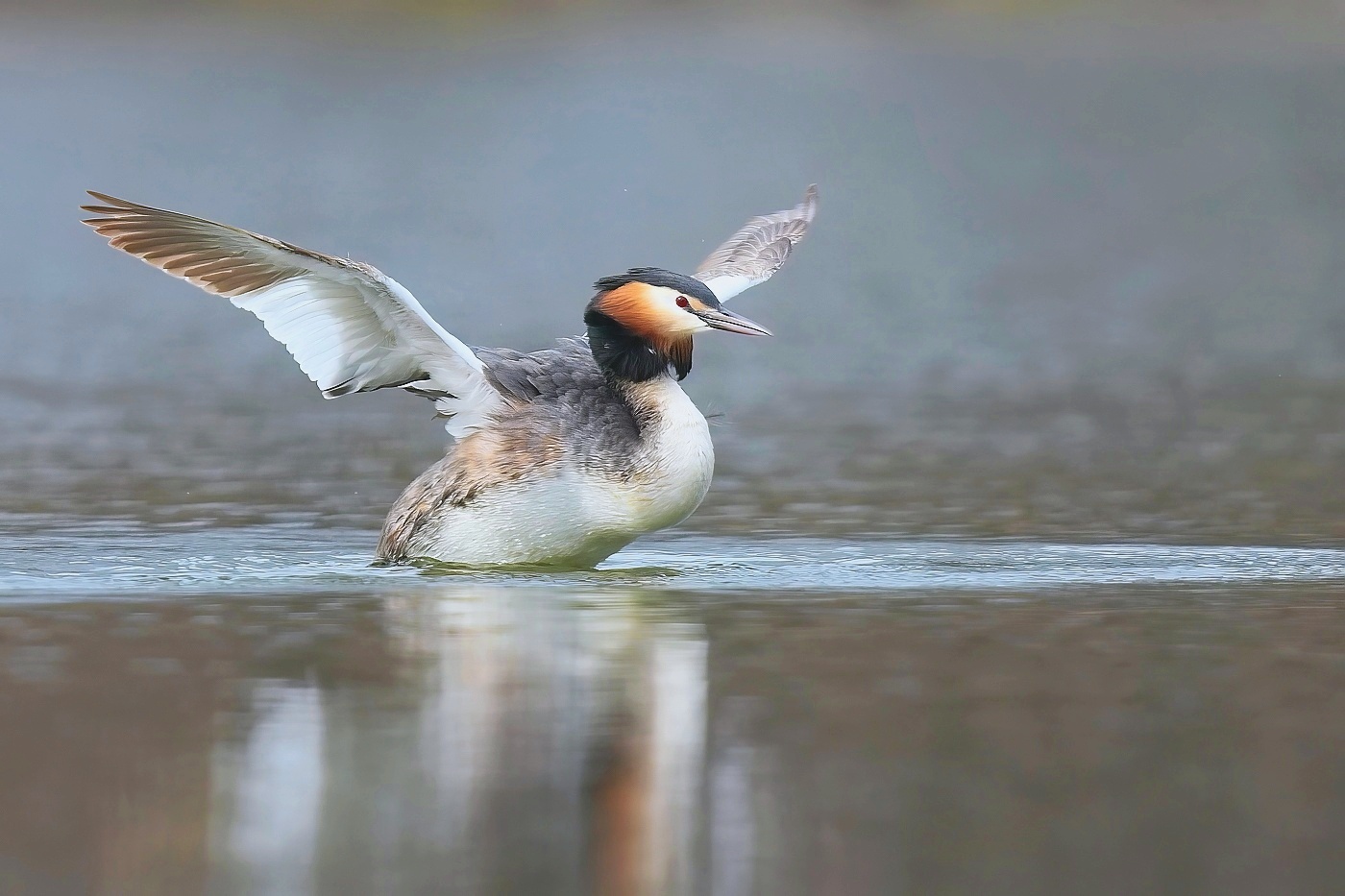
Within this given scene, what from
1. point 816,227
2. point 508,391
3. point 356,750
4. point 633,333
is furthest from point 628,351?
point 816,227

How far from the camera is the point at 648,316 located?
40.3 ft

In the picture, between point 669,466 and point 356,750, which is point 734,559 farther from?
point 356,750

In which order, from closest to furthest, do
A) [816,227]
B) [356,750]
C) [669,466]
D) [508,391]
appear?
1. [356,750]
2. [669,466]
3. [508,391]
4. [816,227]

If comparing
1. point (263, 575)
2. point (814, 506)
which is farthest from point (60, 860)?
point (814, 506)

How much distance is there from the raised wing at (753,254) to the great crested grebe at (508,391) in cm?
200

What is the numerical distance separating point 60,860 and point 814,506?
839 centimetres

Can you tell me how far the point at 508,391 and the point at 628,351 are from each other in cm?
66

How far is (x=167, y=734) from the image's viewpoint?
817 cm

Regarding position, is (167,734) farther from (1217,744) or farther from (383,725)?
(1217,744)

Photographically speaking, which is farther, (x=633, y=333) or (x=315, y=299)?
(x=633, y=333)

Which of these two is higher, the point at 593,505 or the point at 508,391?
the point at 508,391

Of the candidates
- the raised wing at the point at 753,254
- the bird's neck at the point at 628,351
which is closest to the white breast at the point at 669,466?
the bird's neck at the point at 628,351

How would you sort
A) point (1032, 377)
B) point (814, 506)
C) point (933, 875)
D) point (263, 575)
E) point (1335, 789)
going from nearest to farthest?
point (933, 875), point (1335, 789), point (263, 575), point (814, 506), point (1032, 377)

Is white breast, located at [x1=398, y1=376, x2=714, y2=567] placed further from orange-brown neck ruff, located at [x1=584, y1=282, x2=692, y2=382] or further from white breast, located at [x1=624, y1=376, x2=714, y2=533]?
orange-brown neck ruff, located at [x1=584, y1=282, x2=692, y2=382]
